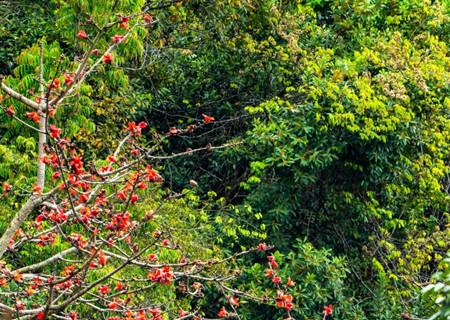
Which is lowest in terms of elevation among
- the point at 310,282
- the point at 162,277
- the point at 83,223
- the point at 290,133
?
the point at 310,282

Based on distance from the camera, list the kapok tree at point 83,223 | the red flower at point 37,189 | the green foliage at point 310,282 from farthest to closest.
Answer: the green foliage at point 310,282, the red flower at point 37,189, the kapok tree at point 83,223

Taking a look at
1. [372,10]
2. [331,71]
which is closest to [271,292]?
[331,71]

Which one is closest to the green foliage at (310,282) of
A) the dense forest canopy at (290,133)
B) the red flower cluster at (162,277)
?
the dense forest canopy at (290,133)

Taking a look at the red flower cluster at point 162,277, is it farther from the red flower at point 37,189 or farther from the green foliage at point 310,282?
the green foliage at point 310,282

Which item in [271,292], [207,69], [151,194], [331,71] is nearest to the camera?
[151,194]

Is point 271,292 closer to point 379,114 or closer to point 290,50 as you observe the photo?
point 379,114

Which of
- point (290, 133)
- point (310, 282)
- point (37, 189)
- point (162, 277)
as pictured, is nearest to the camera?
point (162, 277)

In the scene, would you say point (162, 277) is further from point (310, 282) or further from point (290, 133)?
point (290, 133)

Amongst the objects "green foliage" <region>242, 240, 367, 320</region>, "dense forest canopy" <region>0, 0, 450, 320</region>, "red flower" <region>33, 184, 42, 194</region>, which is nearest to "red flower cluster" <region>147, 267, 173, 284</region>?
"red flower" <region>33, 184, 42, 194</region>

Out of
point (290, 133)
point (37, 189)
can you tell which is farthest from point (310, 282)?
point (37, 189)

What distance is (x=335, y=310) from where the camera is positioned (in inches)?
313

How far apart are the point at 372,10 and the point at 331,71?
1348 millimetres

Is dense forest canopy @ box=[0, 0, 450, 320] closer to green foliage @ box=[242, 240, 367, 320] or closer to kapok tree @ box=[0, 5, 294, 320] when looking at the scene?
green foliage @ box=[242, 240, 367, 320]

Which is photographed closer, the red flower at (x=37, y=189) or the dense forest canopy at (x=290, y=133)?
the red flower at (x=37, y=189)
